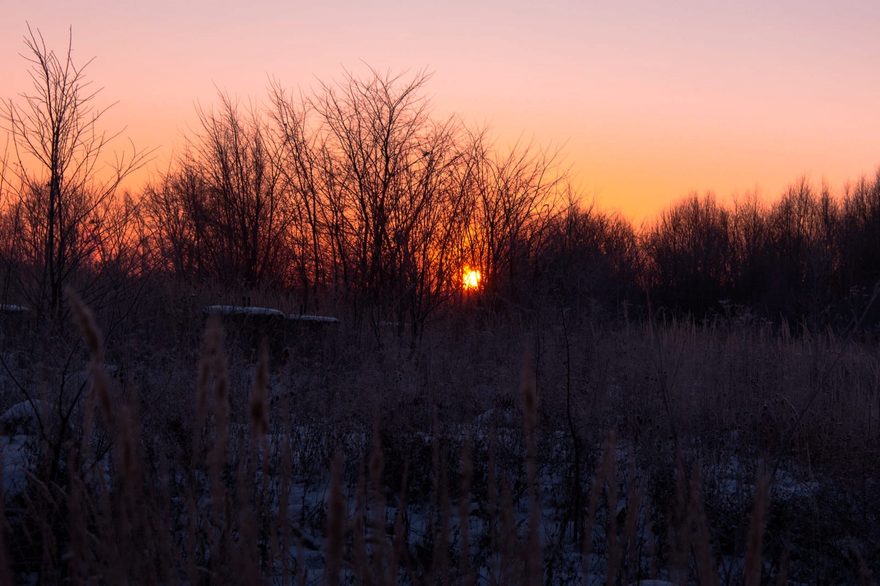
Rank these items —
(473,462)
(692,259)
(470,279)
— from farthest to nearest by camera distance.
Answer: (692,259) < (470,279) < (473,462)

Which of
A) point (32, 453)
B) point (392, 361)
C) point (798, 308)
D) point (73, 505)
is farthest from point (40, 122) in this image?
point (798, 308)

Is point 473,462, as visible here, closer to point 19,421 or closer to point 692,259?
point 19,421

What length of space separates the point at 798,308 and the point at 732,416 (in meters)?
19.6

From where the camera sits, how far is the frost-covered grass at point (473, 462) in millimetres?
1856

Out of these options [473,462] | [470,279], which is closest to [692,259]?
[470,279]

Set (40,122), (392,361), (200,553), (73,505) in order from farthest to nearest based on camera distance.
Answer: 1. (40,122)
2. (392,361)
3. (200,553)
4. (73,505)

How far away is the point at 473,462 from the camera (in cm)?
454

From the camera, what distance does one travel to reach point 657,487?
418 cm

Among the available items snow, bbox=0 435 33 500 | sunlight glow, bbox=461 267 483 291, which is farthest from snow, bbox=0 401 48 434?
sunlight glow, bbox=461 267 483 291

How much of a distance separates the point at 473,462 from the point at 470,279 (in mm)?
8489

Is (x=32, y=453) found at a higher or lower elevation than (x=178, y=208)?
lower

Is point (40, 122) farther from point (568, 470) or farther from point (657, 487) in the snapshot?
point (657, 487)

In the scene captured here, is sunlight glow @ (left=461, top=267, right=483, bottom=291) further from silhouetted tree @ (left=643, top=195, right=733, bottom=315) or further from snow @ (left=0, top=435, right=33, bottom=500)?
silhouetted tree @ (left=643, top=195, right=733, bottom=315)

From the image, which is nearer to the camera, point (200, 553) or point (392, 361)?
point (200, 553)
